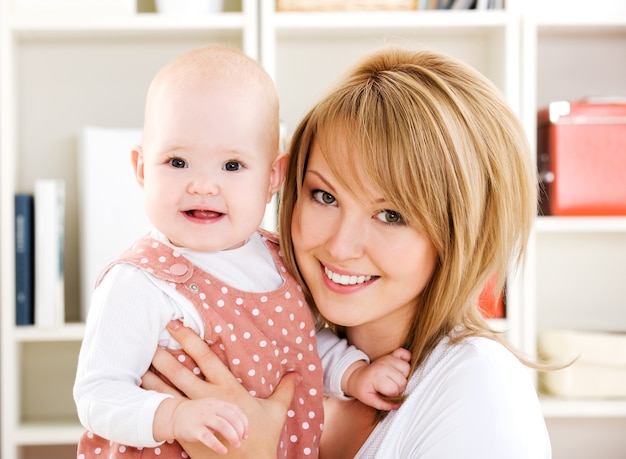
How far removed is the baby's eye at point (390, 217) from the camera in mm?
1111

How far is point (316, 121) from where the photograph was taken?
1.17 meters

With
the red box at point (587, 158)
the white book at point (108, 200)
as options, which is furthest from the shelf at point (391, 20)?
the white book at point (108, 200)

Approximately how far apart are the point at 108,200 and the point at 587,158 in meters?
1.44

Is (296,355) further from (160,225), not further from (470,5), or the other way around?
(470,5)

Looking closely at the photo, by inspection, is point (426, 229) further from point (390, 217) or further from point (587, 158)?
point (587, 158)

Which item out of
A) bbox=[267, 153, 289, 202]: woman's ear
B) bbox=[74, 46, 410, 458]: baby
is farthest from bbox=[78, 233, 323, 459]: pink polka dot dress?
bbox=[267, 153, 289, 202]: woman's ear

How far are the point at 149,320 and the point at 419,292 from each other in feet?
1.35

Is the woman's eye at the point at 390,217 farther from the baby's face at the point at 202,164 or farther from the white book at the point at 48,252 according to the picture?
the white book at the point at 48,252

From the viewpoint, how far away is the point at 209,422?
2.98ft

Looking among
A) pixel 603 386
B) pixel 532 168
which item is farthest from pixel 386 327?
pixel 603 386

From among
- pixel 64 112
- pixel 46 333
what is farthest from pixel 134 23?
pixel 46 333

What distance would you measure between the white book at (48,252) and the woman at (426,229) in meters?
1.28

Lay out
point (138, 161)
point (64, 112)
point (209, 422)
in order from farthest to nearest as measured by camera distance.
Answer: point (64, 112) < point (138, 161) < point (209, 422)

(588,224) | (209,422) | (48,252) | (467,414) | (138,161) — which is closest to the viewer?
(209,422)
